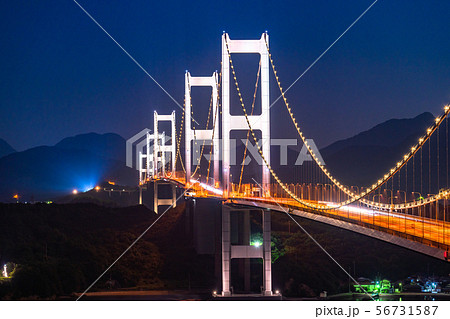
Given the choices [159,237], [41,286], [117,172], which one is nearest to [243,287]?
[41,286]

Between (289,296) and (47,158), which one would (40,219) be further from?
(47,158)

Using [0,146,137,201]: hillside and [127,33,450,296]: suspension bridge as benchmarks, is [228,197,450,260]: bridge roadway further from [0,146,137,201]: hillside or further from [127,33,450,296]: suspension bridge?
[0,146,137,201]: hillside

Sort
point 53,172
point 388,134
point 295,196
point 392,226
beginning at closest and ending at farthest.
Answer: point 392,226 → point 295,196 → point 388,134 → point 53,172

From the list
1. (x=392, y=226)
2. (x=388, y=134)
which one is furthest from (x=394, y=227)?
(x=388, y=134)

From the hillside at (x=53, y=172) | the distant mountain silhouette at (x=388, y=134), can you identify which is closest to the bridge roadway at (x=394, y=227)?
the distant mountain silhouette at (x=388, y=134)

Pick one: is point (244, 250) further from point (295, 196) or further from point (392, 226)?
point (392, 226)

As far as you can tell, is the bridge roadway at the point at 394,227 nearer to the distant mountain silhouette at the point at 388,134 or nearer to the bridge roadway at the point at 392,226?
the bridge roadway at the point at 392,226

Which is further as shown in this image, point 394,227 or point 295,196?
point 295,196

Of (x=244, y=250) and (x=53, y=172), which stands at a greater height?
(x=53, y=172)

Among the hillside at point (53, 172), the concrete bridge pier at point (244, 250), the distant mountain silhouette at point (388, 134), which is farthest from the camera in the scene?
the hillside at point (53, 172)

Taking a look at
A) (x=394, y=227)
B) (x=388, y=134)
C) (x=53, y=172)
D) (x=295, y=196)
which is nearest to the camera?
(x=394, y=227)

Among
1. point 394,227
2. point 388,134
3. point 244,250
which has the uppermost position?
point 388,134
